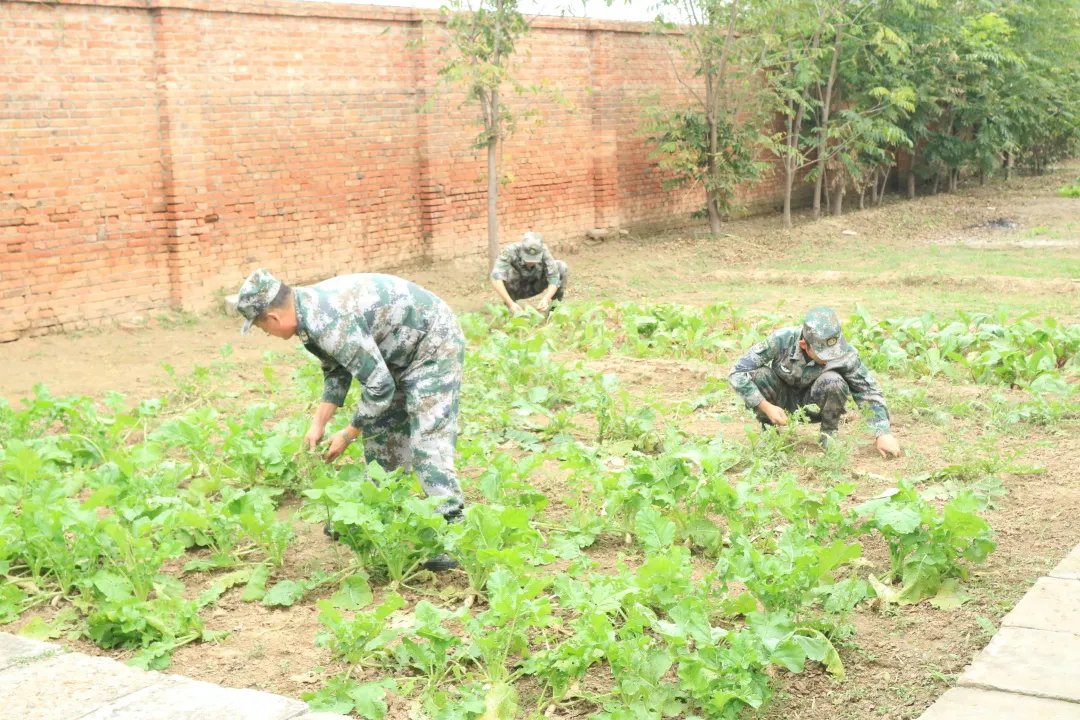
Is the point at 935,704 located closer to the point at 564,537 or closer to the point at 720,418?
the point at 564,537

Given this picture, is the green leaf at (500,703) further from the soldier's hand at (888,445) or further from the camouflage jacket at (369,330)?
the soldier's hand at (888,445)

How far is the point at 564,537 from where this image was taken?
16.8 feet

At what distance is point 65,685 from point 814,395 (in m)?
3.99

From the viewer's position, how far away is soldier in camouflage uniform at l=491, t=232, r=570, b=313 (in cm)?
1038

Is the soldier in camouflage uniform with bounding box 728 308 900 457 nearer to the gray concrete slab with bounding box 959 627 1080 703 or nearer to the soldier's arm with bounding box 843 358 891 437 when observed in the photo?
the soldier's arm with bounding box 843 358 891 437

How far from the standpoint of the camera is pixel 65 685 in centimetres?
364

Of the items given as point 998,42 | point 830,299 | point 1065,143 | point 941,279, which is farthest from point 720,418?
point 1065,143

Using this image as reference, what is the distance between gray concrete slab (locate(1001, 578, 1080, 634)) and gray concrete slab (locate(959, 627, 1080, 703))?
5cm

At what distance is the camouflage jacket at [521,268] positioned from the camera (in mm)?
10516

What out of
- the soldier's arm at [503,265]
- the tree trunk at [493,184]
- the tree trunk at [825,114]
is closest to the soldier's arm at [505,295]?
the soldier's arm at [503,265]

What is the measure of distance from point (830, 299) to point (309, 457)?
695 cm

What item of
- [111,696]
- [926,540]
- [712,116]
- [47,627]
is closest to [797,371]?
[926,540]

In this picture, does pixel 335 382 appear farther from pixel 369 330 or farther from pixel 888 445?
pixel 888 445

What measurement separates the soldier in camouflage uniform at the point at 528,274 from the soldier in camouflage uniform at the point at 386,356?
4.94 metres
